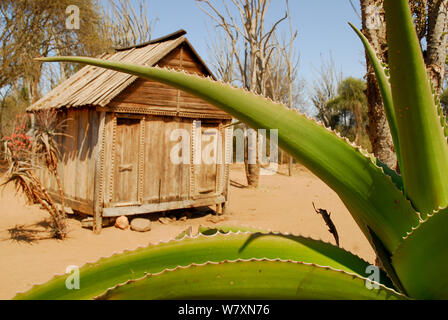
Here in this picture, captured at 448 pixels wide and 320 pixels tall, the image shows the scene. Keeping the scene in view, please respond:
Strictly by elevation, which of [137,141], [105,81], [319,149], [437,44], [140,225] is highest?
[105,81]

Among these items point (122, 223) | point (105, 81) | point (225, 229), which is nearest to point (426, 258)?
point (225, 229)

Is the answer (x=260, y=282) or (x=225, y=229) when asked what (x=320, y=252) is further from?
(x=225, y=229)

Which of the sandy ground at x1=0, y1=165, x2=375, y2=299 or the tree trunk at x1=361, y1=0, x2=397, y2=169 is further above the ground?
the tree trunk at x1=361, y1=0, x2=397, y2=169

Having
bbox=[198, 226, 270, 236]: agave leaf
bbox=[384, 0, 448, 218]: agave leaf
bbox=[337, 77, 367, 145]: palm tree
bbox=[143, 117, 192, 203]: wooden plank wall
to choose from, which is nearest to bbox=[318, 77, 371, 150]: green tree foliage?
bbox=[337, 77, 367, 145]: palm tree

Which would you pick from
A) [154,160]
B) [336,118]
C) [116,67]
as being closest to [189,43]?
[154,160]

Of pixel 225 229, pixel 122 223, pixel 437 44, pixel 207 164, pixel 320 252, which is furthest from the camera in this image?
pixel 207 164

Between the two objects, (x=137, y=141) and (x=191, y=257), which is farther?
(x=137, y=141)

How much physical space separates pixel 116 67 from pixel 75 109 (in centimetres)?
884

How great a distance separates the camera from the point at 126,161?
8.38 metres

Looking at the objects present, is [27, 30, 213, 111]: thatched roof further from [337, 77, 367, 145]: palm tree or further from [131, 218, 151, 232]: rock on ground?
[337, 77, 367, 145]: palm tree

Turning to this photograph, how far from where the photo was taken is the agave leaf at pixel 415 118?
659 mm

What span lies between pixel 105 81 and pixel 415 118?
27.4ft

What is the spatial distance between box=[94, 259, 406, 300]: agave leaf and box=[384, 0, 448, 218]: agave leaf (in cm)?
22

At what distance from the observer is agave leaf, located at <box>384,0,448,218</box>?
0.66 m
